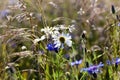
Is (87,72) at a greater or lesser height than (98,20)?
greater

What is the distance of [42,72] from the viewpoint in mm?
2145

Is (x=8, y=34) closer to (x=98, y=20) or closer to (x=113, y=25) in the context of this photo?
(x=113, y=25)

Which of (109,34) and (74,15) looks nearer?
(109,34)

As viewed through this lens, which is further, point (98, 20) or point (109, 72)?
point (98, 20)

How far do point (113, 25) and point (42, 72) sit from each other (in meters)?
0.43

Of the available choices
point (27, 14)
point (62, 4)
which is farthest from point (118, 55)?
point (62, 4)

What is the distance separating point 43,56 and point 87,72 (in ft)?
0.77

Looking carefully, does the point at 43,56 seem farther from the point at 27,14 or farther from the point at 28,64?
the point at 28,64

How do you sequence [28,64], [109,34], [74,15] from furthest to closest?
[74,15], [28,64], [109,34]

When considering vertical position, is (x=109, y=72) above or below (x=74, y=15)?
above

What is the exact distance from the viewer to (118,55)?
2.19 meters

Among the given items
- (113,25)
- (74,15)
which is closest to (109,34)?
(113,25)

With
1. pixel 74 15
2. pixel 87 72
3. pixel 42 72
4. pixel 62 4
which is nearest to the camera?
pixel 87 72

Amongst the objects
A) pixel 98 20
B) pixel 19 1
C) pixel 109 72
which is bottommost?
pixel 98 20
